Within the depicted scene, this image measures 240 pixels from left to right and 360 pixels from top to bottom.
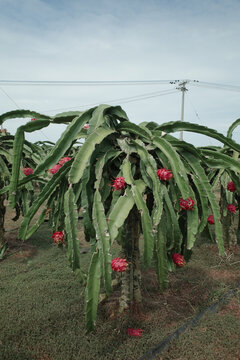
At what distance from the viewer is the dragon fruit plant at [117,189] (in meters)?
2.05

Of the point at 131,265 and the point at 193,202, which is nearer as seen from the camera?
the point at 193,202

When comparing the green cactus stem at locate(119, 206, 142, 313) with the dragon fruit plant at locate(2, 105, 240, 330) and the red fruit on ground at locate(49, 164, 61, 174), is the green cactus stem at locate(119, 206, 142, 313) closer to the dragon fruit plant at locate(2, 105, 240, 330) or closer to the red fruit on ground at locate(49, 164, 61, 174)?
the dragon fruit plant at locate(2, 105, 240, 330)

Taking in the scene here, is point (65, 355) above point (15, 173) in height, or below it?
below

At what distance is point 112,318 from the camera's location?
3059mm

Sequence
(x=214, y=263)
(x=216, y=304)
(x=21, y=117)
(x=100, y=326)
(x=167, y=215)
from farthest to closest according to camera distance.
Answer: (x=214, y=263) < (x=216, y=304) < (x=100, y=326) < (x=21, y=117) < (x=167, y=215)

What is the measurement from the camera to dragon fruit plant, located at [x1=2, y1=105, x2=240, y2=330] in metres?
2.05

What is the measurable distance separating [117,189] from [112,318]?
1.68 m

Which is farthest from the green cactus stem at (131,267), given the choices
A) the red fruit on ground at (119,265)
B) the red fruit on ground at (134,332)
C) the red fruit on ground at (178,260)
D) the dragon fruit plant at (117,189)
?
the red fruit on ground at (119,265)

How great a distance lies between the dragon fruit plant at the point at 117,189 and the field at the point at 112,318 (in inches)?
28.1

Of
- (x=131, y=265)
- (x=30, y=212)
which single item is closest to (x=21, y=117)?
(x=30, y=212)

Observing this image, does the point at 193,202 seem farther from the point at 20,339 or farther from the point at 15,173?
the point at 20,339

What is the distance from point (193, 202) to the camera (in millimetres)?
2385

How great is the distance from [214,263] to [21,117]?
3.87m

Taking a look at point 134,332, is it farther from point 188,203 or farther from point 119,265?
point 188,203
